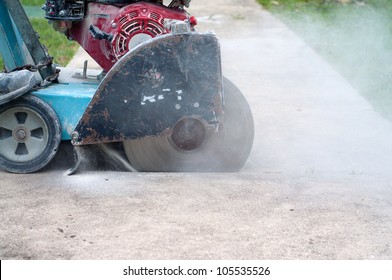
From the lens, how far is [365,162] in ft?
22.4

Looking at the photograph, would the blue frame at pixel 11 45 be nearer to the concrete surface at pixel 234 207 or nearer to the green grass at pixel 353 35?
the concrete surface at pixel 234 207

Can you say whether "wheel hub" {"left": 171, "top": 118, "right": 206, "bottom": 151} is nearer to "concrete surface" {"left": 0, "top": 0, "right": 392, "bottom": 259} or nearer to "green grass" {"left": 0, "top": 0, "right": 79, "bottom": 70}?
"concrete surface" {"left": 0, "top": 0, "right": 392, "bottom": 259}

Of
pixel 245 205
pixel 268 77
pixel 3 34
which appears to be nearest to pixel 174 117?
pixel 245 205

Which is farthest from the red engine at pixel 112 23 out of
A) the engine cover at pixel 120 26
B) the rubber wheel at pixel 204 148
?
the rubber wheel at pixel 204 148

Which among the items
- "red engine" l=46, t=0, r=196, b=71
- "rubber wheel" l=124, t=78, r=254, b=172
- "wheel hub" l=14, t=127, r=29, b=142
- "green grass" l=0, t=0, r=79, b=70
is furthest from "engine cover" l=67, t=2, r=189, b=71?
"green grass" l=0, t=0, r=79, b=70

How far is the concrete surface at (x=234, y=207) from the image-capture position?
179 inches

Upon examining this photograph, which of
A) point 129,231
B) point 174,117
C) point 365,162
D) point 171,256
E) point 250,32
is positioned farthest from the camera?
point 250,32

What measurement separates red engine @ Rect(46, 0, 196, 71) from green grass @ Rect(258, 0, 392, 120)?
10.4 ft

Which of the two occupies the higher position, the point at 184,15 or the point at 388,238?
the point at 184,15

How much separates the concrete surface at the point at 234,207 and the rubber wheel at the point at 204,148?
0.38ft

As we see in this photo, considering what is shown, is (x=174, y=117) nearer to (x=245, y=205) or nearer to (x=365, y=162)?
(x=245, y=205)

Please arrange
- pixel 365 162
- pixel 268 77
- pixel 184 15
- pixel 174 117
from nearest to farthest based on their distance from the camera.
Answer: pixel 174 117
pixel 184 15
pixel 365 162
pixel 268 77

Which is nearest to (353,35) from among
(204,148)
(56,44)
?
(56,44)

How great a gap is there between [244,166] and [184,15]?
117cm
